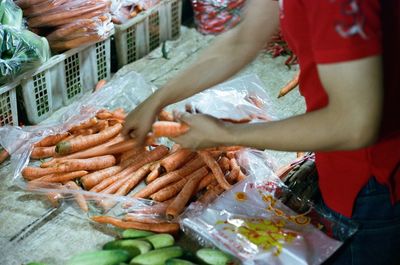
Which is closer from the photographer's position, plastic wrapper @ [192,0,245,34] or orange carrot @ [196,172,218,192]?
orange carrot @ [196,172,218,192]

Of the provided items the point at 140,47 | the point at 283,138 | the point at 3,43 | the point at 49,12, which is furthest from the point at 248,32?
the point at 140,47

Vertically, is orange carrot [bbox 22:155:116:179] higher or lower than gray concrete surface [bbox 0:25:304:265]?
higher

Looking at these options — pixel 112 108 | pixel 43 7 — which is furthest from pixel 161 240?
pixel 43 7

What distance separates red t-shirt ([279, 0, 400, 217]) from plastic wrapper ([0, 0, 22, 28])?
1.82 metres

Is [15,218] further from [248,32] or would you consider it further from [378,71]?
[378,71]

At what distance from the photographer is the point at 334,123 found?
1.25 metres

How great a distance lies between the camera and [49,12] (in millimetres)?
3023

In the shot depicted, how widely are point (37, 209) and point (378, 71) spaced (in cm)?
167

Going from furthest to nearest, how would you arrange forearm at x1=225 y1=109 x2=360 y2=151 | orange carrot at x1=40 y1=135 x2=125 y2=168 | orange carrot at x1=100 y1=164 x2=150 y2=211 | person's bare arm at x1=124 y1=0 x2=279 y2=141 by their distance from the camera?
1. orange carrot at x1=40 y1=135 x2=125 y2=168
2. orange carrot at x1=100 y1=164 x2=150 y2=211
3. person's bare arm at x1=124 y1=0 x2=279 y2=141
4. forearm at x1=225 y1=109 x2=360 y2=151

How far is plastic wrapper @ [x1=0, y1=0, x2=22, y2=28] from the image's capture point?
2816mm

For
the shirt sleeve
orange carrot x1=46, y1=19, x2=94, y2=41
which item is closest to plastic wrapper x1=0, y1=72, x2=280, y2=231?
orange carrot x1=46, y1=19, x2=94, y2=41

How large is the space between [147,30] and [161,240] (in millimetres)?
1942

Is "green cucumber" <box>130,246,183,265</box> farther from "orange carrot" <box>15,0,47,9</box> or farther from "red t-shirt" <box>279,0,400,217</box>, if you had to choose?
"orange carrot" <box>15,0,47,9</box>

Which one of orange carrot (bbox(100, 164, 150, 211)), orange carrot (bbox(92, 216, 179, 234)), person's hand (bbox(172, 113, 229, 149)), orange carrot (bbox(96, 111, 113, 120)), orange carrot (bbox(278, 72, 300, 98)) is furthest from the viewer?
orange carrot (bbox(278, 72, 300, 98))
